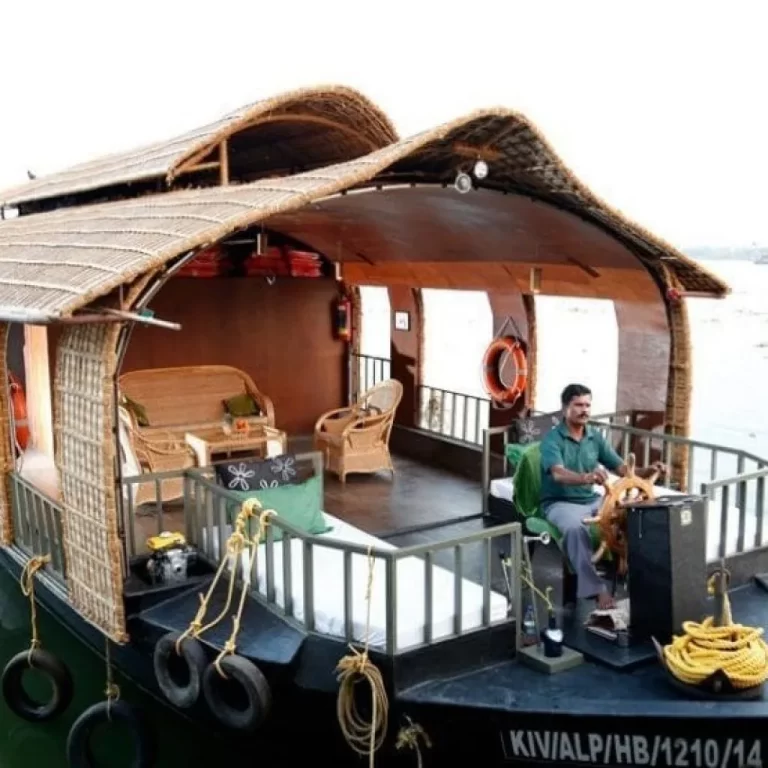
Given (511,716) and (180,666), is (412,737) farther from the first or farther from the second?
Answer: (180,666)

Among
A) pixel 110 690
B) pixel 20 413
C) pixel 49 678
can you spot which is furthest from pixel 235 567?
pixel 20 413

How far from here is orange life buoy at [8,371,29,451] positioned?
27.6 ft

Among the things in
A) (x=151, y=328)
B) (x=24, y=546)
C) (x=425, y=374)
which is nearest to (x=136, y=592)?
(x=24, y=546)

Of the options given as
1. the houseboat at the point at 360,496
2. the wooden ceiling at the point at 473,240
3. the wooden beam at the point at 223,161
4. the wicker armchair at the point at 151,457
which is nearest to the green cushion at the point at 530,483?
the houseboat at the point at 360,496

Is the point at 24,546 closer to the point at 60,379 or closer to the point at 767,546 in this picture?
the point at 60,379

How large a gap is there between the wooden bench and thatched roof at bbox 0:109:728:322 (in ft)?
7.15

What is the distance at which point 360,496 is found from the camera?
736 centimetres

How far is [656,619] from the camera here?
4.08 m

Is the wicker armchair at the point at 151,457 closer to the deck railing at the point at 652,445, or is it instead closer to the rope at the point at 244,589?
the rope at the point at 244,589

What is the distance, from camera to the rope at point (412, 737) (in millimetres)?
3744

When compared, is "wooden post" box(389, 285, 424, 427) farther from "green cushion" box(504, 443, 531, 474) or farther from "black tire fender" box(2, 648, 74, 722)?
"black tire fender" box(2, 648, 74, 722)

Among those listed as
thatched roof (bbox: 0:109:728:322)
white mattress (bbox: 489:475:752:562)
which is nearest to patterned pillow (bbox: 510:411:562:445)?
white mattress (bbox: 489:475:752:562)

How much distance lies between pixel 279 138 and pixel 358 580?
15.8ft

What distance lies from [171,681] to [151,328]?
197 inches
